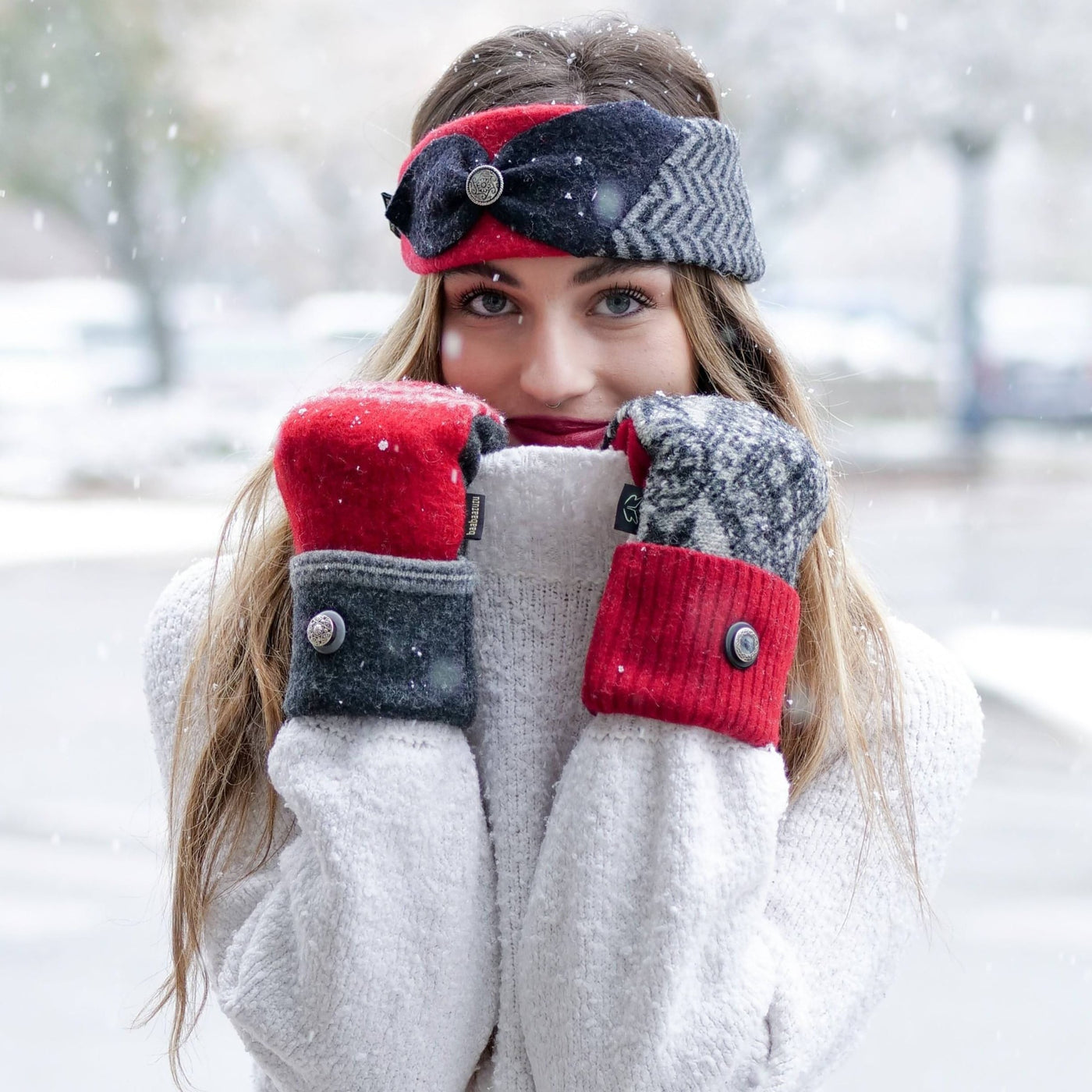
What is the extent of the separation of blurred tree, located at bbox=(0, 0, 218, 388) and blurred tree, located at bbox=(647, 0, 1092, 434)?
290cm

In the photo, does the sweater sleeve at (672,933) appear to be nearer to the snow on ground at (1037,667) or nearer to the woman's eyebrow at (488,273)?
the woman's eyebrow at (488,273)

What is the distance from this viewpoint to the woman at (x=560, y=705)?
0.91 m

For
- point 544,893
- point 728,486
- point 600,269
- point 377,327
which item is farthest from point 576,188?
point 377,327

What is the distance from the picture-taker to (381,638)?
36.4 inches

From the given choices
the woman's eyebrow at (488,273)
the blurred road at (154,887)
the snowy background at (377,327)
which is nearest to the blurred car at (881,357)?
the snowy background at (377,327)

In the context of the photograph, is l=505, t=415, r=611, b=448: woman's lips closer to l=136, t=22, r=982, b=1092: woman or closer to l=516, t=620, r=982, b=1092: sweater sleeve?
l=136, t=22, r=982, b=1092: woman

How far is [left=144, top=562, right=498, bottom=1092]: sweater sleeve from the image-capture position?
912mm

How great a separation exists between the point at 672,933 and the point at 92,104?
25.4 feet

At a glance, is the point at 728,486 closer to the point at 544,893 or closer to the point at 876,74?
the point at 544,893

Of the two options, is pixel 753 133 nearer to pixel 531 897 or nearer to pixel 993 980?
pixel 993 980

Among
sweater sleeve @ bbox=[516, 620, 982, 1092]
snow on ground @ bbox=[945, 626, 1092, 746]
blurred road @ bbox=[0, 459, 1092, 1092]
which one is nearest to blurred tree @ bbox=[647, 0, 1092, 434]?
blurred road @ bbox=[0, 459, 1092, 1092]

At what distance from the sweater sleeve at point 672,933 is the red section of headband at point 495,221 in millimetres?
423

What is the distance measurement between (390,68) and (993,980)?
652 cm

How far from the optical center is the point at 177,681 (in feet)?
3.80
